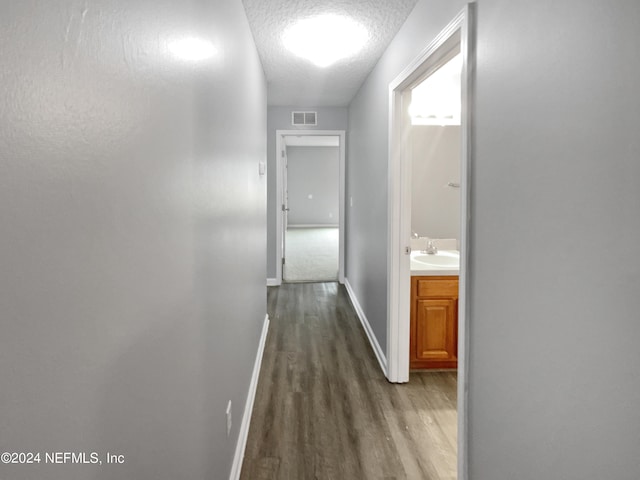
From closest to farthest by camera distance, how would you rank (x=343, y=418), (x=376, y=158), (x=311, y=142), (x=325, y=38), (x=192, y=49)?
(x=192, y=49)
(x=343, y=418)
(x=325, y=38)
(x=376, y=158)
(x=311, y=142)

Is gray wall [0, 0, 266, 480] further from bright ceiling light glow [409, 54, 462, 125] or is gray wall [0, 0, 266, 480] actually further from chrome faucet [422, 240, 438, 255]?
bright ceiling light glow [409, 54, 462, 125]

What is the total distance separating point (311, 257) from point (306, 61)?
4.76 m

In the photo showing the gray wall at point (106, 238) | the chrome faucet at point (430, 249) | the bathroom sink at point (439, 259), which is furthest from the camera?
the chrome faucet at point (430, 249)

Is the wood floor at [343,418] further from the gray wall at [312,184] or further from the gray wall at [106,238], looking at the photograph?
the gray wall at [312,184]

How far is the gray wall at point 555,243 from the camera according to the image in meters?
0.85

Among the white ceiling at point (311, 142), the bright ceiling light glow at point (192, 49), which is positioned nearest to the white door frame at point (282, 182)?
the bright ceiling light glow at point (192, 49)

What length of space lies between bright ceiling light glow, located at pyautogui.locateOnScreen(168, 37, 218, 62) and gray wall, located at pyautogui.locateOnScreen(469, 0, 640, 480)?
3.20 feet

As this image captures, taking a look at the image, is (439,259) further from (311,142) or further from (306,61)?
(311,142)

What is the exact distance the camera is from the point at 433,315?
2969 mm

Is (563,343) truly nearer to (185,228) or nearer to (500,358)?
(500,358)

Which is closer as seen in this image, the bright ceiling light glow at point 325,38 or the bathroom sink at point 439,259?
the bright ceiling light glow at point 325,38

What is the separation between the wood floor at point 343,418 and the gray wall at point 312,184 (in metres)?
9.76

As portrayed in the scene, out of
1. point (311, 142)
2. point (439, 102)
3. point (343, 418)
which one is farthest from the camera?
point (311, 142)

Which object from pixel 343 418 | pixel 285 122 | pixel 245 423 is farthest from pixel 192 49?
pixel 285 122
